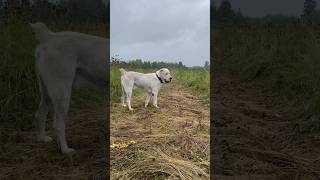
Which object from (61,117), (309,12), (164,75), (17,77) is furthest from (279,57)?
(61,117)

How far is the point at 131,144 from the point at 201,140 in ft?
2.46

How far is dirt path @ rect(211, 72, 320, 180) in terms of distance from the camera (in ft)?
13.1

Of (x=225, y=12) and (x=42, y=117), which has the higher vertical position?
(x=225, y=12)

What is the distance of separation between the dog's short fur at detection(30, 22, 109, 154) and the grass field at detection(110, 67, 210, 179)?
25.4 inches

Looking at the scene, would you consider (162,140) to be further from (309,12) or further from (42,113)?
(309,12)

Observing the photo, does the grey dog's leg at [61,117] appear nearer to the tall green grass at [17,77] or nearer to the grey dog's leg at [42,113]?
the grey dog's leg at [42,113]

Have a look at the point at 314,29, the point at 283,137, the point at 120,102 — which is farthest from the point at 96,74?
the point at 314,29

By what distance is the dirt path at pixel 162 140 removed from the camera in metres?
3.79

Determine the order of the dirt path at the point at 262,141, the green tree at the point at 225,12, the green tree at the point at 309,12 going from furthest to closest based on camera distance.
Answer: the green tree at the point at 225,12, the green tree at the point at 309,12, the dirt path at the point at 262,141

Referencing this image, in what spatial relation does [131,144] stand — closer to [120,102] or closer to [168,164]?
[168,164]

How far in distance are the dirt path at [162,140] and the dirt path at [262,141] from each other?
0.19 meters

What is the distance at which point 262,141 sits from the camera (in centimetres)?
502

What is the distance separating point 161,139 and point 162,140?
56 mm

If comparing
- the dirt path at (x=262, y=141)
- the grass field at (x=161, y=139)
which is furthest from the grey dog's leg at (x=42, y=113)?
the dirt path at (x=262, y=141)
